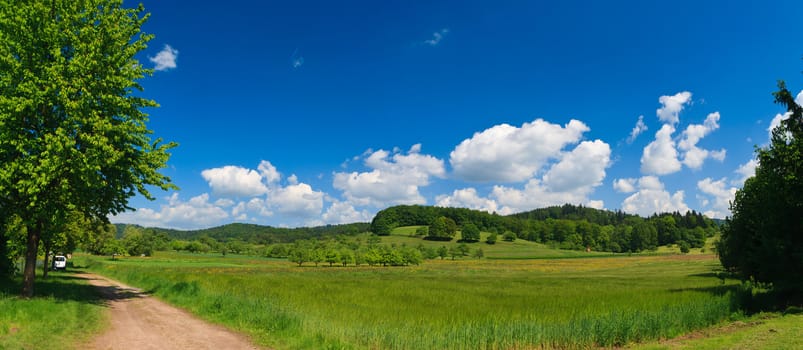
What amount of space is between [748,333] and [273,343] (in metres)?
19.7

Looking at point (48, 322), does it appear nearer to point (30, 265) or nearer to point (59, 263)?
point (30, 265)

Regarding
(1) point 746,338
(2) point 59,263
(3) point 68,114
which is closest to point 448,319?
(1) point 746,338

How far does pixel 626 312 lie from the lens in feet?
71.5

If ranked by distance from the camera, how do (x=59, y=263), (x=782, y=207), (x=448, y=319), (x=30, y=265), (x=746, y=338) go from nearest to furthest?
(x=746, y=338)
(x=448, y=319)
(x=30, y=265)
(x=782, y=207)
(x=59, y=263)

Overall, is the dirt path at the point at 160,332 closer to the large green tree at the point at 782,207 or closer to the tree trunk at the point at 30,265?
the tree trunk at the point at 30,265

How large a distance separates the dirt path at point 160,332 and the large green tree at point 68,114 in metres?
6.23

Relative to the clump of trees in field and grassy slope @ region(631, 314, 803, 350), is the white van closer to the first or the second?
grassy slope @ region(631, 314, 803, 350)

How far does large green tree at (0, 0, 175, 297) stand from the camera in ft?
65.6

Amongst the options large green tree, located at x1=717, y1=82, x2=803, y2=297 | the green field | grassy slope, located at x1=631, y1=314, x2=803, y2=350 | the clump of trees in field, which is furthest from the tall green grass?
the clump of trees in field

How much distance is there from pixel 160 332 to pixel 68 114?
1239 cm

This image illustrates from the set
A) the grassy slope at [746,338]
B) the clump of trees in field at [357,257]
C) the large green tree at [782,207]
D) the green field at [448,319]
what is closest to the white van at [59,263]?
the green field at [448,319]

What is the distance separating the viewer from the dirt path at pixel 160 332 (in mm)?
14016

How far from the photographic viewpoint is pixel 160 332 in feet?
52.1

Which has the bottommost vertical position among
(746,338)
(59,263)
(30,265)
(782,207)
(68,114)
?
(746,338)
